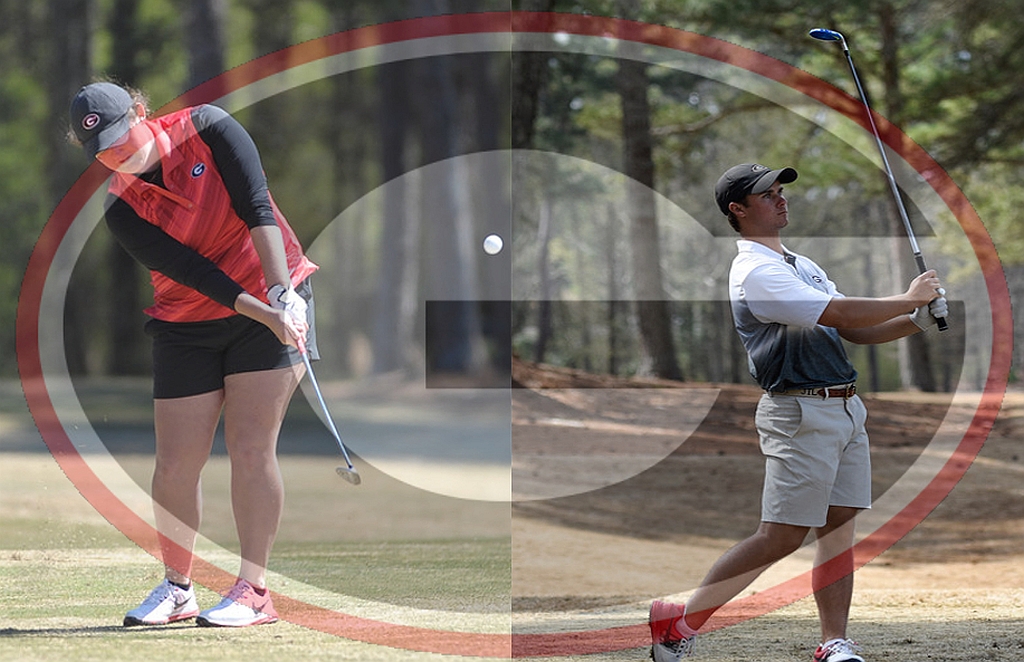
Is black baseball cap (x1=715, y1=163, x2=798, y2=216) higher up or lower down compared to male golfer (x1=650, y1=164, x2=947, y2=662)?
higher up

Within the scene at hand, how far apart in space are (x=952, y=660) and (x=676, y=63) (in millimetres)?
12561

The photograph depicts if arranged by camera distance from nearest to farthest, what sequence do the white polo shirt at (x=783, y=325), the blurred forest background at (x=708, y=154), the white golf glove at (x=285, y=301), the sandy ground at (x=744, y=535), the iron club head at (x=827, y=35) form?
the white polo shirt at (x=783, y=325) → the white golf glove at (x=285, y=301) → the iron club head at (x=827, y=35) → the sandy ground at (x=744, y=535) → the blurred forest background at (x=708, y=154)

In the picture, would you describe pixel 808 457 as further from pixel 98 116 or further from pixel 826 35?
pixel 98 116

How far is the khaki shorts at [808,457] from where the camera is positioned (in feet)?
12.9

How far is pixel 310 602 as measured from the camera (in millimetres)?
4844

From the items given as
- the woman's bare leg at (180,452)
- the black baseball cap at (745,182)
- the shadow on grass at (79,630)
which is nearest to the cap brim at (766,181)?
the black baseball cap at (745,182)

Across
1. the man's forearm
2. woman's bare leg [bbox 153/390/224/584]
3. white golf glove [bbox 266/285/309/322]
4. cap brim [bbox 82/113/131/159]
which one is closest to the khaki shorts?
the man's forearm

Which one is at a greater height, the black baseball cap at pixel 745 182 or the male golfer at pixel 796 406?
the black baseball cap at pixel 745 182

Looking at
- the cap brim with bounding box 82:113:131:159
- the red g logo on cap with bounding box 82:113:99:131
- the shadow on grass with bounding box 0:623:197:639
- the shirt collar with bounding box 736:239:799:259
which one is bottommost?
the shadow on grass with bounding box 0:623:197:639

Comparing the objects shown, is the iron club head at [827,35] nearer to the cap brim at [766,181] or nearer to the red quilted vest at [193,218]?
the cap brim at [766,181]

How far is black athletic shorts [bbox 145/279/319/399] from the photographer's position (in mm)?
4320

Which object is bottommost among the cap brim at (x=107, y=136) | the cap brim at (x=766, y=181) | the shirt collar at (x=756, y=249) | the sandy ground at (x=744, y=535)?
the sandy ground at (x=744, y=535)

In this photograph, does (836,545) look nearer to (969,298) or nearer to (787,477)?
(787,477)

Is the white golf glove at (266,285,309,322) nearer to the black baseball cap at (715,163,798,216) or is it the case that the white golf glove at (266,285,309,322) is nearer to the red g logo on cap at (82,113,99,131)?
the red g logo on cap at (82,113,99,131)
